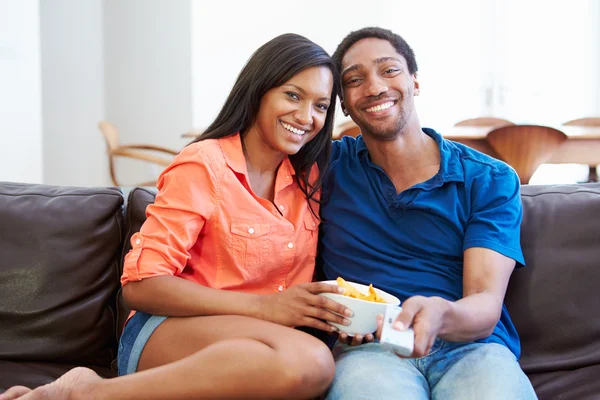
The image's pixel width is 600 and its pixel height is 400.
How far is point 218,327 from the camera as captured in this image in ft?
4.54

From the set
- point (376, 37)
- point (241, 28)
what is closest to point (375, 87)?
point (376, 37)

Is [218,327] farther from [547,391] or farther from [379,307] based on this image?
[547,391]

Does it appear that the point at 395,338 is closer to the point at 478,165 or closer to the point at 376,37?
the point at 478,165

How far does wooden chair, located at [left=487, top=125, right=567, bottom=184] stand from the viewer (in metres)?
3.37

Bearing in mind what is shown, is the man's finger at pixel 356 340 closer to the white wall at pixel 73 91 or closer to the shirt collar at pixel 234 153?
the shirt collar at pixel 234 153

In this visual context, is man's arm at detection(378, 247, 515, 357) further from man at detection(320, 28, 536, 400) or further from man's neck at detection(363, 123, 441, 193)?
man's neck at detection(363, 123, 441, 193)

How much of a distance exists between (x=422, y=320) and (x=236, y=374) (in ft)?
1.19

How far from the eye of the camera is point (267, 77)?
1.60 m

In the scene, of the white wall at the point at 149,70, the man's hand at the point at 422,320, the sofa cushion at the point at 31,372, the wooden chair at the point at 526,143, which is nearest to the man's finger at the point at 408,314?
the man's hand at the point at 422,320

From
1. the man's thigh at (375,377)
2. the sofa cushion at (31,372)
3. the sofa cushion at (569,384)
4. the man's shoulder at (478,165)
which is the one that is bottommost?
the sofa cushion at (569,384)

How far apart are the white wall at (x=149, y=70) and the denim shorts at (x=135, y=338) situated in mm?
4318

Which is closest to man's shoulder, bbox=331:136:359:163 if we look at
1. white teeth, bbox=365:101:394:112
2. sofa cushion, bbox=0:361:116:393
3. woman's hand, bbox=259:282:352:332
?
white teeth, bbox=365:101:394:112

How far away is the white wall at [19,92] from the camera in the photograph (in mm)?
4141

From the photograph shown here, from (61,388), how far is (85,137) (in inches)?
177
